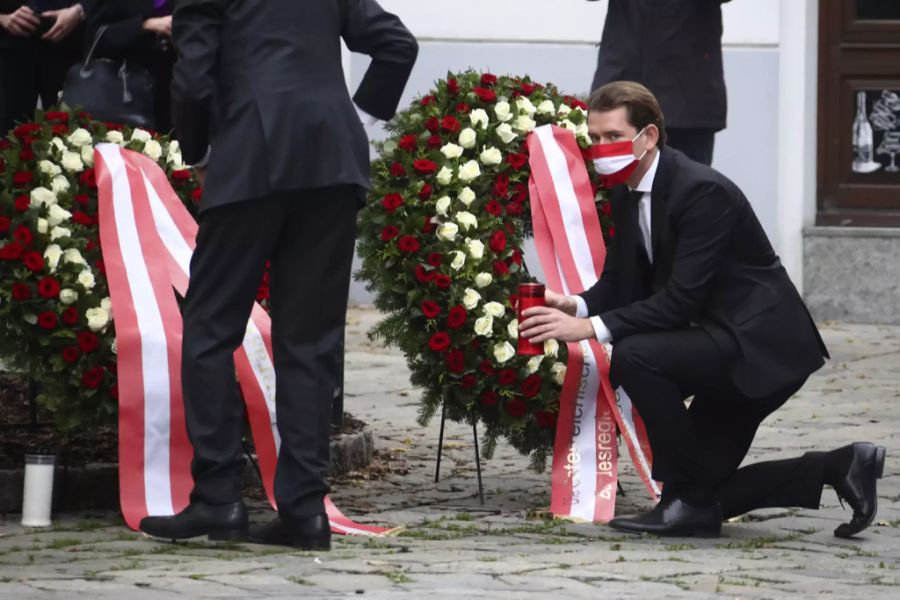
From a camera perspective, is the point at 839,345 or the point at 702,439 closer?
the point at 702,439

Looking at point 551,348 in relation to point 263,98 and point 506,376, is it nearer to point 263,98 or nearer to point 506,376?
point 506,376

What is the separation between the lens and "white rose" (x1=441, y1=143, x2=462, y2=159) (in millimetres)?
7094

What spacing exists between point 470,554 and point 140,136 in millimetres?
2049

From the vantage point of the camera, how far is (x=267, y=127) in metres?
5.82

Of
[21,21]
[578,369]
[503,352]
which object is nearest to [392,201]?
[503,352]

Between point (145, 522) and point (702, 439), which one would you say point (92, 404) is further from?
point (702, 439)

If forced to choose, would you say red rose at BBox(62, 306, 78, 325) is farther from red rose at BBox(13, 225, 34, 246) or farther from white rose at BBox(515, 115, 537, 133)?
white rose at BBox(515, 115, 537, 133)

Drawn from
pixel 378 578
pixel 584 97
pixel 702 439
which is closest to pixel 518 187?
pixel 584 97

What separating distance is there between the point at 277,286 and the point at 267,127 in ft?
1.65

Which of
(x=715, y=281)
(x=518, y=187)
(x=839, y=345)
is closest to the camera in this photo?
(x=715, y=281)

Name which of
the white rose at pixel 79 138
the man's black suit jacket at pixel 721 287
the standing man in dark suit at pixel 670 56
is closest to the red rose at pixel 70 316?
the white rose at pixel 79 138

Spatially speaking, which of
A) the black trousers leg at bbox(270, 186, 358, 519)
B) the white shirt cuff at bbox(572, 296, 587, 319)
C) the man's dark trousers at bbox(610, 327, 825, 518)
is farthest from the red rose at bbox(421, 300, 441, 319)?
the black trousers leg at bbox(270, 186, 358, 519)

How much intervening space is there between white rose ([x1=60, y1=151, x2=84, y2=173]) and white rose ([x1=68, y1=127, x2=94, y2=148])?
58 mm

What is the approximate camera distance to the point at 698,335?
6.39 m
